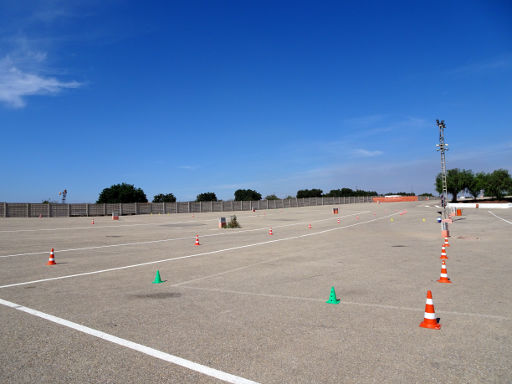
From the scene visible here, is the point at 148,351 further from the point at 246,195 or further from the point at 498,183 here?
the point at 246,195

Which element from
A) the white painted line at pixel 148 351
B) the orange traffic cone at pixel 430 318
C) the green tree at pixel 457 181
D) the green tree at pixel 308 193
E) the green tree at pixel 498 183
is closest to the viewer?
the white painted line at pixel 148 351

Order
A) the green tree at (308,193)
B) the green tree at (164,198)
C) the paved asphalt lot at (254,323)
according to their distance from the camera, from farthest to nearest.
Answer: the green tree at (308,193)
the green tree at (164,198)
the paved asphalt lot at (254,323)

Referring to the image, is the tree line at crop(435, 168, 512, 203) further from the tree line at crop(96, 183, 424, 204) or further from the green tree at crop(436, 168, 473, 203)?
the tree line at crop(96, 183, 424, 204)

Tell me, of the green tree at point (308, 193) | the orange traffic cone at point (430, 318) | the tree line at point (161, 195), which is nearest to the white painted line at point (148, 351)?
the orange traffic cone at point (430, 318)

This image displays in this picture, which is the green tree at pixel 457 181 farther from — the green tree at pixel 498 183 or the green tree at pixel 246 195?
the green tree at pixel 246 195

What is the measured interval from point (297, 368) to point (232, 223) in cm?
2665

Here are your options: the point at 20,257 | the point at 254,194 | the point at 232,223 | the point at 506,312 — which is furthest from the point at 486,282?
the point at 254,194

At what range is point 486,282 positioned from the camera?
9008mm

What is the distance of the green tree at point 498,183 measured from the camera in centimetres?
8550

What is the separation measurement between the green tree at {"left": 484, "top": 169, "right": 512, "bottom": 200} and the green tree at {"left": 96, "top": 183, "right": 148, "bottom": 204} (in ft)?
278

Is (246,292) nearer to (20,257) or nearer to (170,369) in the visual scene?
(170,369)

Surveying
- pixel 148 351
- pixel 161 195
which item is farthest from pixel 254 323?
pixel 161 195

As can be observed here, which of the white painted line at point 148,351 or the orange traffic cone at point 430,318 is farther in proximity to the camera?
the orange traffic cone at point 430,318

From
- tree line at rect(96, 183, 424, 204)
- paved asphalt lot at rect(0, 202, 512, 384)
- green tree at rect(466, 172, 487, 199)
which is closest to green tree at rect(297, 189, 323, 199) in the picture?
tree line at rect(96, 183, 424, 204)
